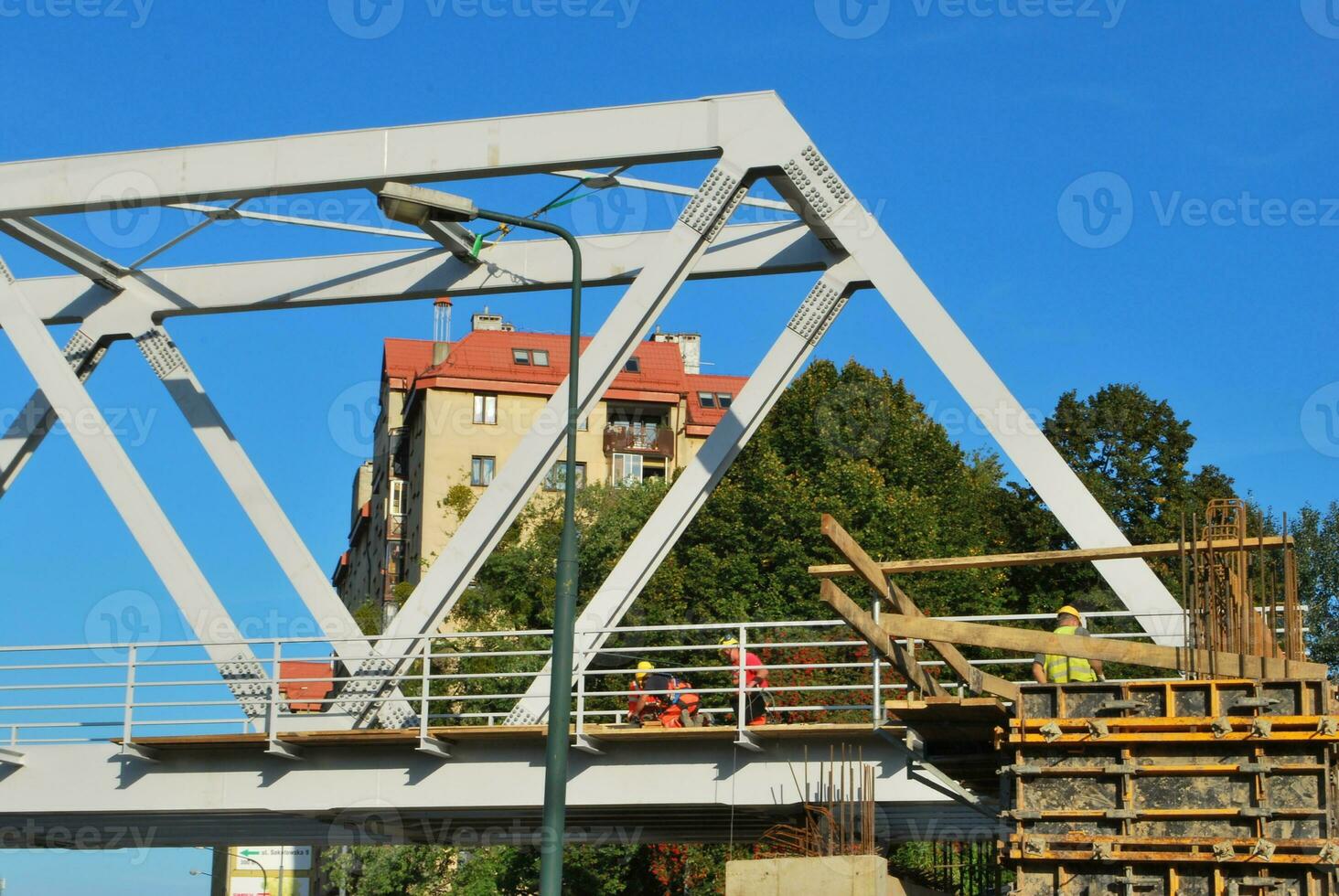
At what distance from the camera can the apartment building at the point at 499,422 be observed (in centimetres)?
7594

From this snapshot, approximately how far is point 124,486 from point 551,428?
521 cm

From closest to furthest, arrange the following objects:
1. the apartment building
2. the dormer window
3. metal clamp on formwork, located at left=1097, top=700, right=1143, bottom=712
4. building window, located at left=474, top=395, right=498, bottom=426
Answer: metal clamp on formwork, located at left=1097, top=700, right=1143, bottom=712 → the apartment building → building window, located at left=474, top=395, right=498, bottom=426 → the dormer window

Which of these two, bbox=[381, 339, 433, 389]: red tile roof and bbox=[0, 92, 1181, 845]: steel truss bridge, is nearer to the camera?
bbox=[0, 92, 1181, 845]: steel truss bridge

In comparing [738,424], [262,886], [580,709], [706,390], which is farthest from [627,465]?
[580,709]

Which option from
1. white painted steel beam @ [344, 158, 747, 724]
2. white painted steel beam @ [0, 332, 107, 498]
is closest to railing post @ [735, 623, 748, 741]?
white painted steel beam @ [344, 158, 747, 724]

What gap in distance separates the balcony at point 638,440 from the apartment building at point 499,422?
0.04 meters

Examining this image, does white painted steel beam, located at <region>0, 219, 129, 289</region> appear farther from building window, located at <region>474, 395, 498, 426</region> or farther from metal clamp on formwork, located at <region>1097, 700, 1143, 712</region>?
building window, located at <region>474, 395, 498, 426</region>

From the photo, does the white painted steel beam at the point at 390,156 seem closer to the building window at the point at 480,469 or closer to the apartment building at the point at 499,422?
the apartment building at the point at 499,422

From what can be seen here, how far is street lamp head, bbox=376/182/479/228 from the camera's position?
568 inches

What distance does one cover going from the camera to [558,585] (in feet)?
45.1

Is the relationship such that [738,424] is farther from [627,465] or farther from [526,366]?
[526,366]

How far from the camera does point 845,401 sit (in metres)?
52.8

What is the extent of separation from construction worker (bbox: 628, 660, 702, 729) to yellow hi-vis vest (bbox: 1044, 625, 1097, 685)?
390 centimetres

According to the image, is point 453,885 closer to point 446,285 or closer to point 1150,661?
point 446,285
